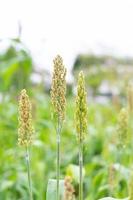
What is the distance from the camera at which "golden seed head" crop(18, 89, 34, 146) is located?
184 centimetres

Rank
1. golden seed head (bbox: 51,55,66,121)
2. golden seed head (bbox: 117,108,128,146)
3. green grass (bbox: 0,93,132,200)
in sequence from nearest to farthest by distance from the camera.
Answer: golden seed head (bbox: 51,55,66,121)
golden seed head (bbox: 117,108,128,146)
green grass (bbox: 0,93,132,200)

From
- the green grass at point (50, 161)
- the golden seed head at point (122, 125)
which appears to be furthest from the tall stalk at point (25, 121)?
the green grass at point (50, 161)

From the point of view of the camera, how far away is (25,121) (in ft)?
6.06

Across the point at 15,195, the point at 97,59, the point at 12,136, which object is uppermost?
the point at 97,59

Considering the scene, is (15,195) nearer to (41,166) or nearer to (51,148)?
(41,166)

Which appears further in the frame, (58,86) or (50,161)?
(50,161)

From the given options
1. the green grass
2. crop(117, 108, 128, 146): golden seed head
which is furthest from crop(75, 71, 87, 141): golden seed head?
the green grass

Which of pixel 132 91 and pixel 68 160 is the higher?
pixel 132 91

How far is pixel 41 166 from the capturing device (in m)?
4.39

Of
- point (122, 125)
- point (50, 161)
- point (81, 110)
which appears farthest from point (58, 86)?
point (50, 161)

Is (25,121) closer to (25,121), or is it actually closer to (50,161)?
(25,121)

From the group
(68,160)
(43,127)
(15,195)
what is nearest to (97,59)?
(43,127)

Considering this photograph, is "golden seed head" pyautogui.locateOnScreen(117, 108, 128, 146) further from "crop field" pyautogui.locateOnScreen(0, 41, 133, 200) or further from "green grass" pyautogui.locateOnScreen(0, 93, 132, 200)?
"green grass" pyautogui.locateOnScreen(0, 93, 132, 200)

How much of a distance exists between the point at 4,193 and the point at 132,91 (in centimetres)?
115
